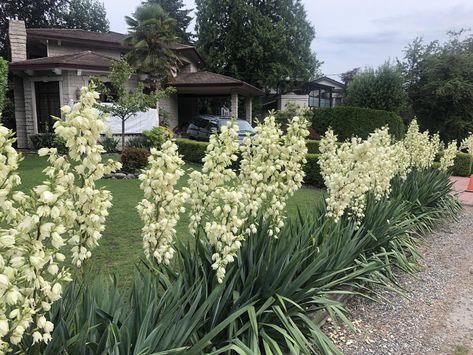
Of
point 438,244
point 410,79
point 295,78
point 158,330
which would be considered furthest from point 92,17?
point 158,330

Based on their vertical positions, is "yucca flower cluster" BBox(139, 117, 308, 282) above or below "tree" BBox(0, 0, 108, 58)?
below

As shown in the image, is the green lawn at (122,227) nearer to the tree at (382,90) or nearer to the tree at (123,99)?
the tree at (123,99)

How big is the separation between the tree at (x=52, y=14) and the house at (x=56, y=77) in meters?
9.81

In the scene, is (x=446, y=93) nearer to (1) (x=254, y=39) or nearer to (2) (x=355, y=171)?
(1) (x=254, y=39)

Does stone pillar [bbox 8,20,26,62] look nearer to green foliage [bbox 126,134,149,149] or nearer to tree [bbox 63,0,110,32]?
green foliage [bbox 126,134,149,149]

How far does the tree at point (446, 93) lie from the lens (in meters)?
22.5

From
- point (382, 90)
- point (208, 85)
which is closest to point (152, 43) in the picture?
point (208, 85)

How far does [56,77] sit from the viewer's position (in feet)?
51.4

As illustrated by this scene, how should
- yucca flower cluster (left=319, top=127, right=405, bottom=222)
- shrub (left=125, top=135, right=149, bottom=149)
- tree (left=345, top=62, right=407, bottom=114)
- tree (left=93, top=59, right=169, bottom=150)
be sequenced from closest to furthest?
yucca flower cluster (left=319, top=127, right=405, bottom=222)
tree (left=93, top=59, right=169, bottom=150)
shrub (left=125, top=135, right=149, bottom=149)
tree (left=345, top=62, right=407, bottom=114)

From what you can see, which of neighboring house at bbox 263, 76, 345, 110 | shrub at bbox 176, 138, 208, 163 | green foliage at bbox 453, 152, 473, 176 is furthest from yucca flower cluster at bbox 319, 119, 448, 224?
neighboring house at bbox 263, 76, 345, 110

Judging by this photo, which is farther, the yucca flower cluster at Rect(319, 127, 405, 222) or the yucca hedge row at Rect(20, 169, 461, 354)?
the yucca flower cluster at Rect(319, 127, 405, 222)

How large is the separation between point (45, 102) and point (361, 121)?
13.1m

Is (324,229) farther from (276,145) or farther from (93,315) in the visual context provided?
(93,315)

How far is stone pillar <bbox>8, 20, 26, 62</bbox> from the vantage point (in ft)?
56.9
